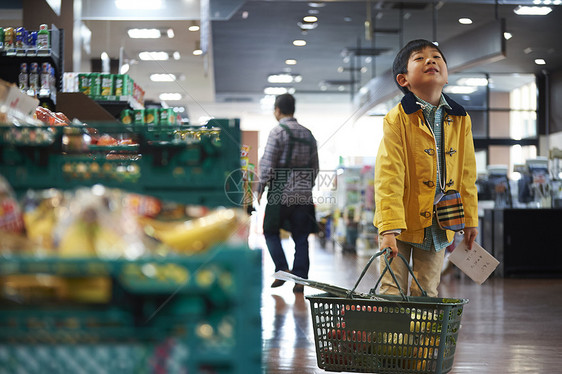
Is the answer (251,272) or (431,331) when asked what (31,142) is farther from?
(431,331)

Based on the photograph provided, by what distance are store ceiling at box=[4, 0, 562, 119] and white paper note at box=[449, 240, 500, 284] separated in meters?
6.35

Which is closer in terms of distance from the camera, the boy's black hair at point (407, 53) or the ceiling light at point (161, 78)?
the boy's black hair at point (407, 53)

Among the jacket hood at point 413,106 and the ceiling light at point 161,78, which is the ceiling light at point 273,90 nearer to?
the ceiling light at point 161,78

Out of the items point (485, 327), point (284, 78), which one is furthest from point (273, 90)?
point (485, 327)

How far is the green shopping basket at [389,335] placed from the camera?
2064 millimetres

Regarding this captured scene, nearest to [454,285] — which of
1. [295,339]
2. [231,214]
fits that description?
[295,339]

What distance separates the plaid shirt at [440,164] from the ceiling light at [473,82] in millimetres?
14737

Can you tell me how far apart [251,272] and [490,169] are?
833 cm

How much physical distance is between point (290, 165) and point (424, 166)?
127 inches

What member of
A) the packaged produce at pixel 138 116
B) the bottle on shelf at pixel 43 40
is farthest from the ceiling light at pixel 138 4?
the bottle on shelf at pixel 43 40

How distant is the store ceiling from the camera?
10227 mm

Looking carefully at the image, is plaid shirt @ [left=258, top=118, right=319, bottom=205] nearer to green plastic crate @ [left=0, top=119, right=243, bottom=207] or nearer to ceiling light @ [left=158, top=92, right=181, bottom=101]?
green plastic crate @ [left=0, top=119, right=243, bottom=207]

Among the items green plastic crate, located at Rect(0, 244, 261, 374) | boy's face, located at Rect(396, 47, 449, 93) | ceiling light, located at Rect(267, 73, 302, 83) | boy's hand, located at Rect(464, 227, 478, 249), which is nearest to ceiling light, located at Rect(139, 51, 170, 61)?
ceiling light, located at Rect(267, 73, 302, 83)

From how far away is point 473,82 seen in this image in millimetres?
17000
